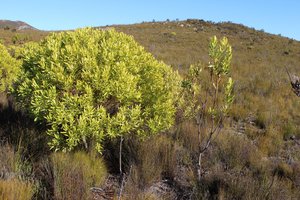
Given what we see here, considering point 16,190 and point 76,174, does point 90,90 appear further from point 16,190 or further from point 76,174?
point 16,190

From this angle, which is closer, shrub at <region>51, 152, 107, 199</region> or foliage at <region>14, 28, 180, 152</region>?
shrub at <region>51, 152, 107, 199</region>

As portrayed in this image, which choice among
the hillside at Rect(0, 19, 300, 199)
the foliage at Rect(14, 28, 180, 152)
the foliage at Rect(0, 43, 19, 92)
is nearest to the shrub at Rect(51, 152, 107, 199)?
the foliage at Rect(14, 28, 180, 152)

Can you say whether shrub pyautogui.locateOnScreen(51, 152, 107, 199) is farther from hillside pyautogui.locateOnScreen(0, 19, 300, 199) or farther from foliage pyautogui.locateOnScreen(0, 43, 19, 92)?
foliage pyautogui.locateOnScreen(0, 43, 19, 92)

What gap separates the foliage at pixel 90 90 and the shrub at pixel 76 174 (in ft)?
0.73

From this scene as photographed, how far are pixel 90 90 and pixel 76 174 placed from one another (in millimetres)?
1194

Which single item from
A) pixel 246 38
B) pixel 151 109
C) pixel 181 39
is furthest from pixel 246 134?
pixel 246 38

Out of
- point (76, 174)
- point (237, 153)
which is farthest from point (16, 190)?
point (237, 153)

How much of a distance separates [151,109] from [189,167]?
1126 mm

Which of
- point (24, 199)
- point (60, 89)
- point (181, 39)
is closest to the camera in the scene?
point (24, 199)

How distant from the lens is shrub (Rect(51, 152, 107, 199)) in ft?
12.5

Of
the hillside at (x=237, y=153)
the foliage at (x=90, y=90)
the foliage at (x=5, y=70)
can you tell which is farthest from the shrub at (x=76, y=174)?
the foliage at (x=5, y=70)

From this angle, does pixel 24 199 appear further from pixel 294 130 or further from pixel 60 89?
pixel 294 130

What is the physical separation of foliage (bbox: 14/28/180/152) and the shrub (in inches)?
8.8

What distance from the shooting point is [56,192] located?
12.6ft
